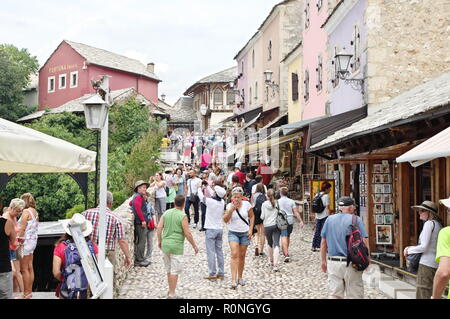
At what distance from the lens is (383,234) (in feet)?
35.3

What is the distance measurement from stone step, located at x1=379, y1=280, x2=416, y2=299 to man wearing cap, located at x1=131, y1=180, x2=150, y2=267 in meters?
4.61

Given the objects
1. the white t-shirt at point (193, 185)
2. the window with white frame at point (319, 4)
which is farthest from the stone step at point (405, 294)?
the window with white frame at point (319, 4)

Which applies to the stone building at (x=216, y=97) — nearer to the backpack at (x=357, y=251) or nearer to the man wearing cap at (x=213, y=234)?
the man wearing cap at (x=213, y=234)

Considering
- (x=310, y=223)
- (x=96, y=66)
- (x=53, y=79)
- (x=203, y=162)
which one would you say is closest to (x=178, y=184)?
(x=310, y=223)

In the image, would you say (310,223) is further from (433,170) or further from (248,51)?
(248,51)

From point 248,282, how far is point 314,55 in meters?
13.6

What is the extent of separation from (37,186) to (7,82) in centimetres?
2017

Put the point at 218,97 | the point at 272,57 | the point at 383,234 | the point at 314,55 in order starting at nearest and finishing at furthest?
1. the point at 383,234
2. the point at 314,55
3. the point at 272,57
4. the point at 218,97

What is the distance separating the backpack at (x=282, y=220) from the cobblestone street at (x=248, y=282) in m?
0.83

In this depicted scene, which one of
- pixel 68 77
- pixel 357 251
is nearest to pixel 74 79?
pixel 68 77

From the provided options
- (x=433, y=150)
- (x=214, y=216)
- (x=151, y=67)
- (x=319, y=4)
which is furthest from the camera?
(x=151, y=67)

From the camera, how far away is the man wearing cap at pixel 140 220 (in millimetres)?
10469

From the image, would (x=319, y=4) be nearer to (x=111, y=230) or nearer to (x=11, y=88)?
(x=111, y=230)

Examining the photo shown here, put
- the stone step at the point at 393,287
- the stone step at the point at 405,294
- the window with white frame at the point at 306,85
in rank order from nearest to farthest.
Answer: the stone step at the point at 405,294 → the stone step at the point at 393,287 → the window with white frame at the point at 306,85
